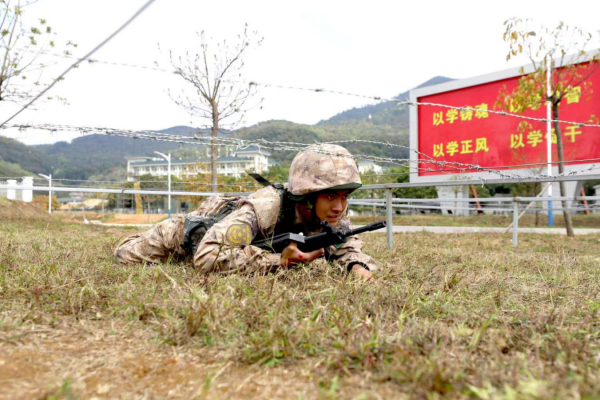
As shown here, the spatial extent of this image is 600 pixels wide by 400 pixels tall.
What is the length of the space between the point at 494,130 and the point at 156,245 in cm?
1587

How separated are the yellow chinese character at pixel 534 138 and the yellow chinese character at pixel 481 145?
150 cm

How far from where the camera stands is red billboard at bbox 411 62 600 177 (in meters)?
14.4

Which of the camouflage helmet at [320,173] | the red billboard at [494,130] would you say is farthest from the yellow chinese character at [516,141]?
the camouflage helmet at [320,173]

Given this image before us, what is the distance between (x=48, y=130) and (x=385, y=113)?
93871 mm

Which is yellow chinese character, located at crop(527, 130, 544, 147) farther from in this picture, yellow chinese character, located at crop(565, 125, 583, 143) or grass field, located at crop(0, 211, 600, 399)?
grass field, located at crop(0, 211, 600, 399)

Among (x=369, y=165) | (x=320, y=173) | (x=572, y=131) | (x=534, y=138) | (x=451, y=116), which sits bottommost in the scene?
(x=320, y=173)

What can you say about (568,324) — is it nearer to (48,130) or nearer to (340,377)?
(340,377)

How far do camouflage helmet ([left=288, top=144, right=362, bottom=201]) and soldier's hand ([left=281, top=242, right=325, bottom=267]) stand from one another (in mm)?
365

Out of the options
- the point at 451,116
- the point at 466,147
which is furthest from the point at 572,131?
the point at 451,116

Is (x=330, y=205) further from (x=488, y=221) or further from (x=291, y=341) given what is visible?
(x=488, y=221)

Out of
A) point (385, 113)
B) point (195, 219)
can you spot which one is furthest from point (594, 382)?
point (385, 113)

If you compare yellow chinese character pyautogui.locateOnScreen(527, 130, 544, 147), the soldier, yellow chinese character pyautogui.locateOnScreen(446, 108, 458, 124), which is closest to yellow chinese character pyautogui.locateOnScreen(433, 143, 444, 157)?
yellow chinese character pyautogui.locateOnScreen(446, 108, 458, 124)

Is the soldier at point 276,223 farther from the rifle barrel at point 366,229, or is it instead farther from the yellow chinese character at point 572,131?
the yellow chinese character at point 572,131

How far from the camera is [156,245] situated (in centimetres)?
334
